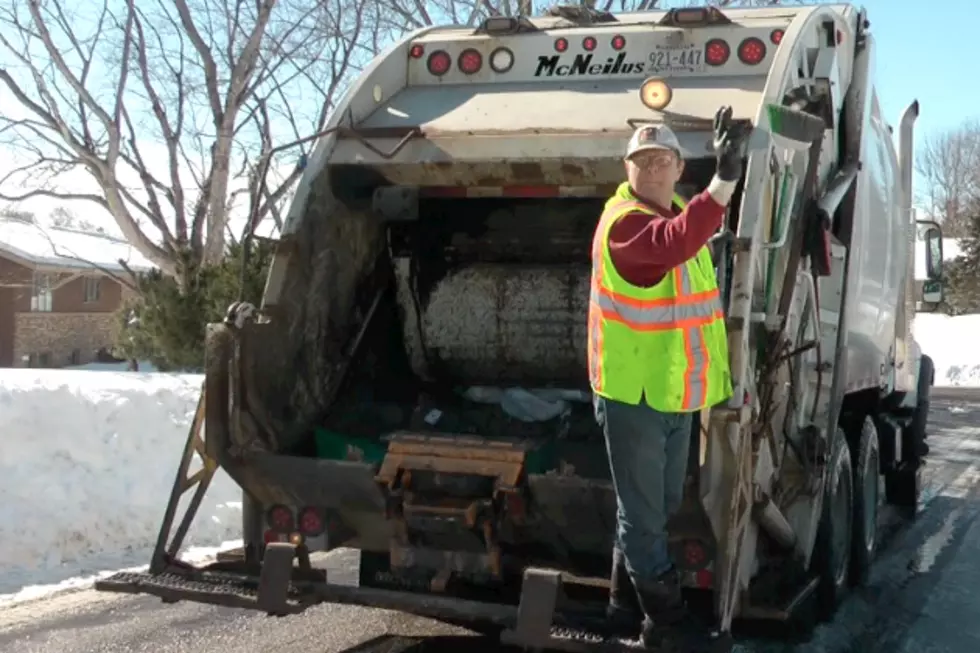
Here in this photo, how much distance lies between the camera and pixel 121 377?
927 centimetres

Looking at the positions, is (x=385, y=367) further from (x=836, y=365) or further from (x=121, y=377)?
(x=121, y=377)

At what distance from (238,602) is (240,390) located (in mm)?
816

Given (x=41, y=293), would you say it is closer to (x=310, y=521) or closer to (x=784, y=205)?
(x=310, y=521)

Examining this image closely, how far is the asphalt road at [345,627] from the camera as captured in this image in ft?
16.5

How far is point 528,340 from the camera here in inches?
224

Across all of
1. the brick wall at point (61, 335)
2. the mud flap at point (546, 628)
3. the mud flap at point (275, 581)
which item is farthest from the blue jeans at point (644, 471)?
the brick wall at point (61, 335)

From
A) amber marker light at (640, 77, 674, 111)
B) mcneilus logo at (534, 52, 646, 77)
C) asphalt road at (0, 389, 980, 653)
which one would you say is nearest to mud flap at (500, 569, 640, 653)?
asphalt road at (0, 389, 980, 653)

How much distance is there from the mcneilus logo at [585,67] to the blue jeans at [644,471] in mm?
1892

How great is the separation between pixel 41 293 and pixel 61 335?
137cm

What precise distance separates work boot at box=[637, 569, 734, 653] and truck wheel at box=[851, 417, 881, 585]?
2.47m

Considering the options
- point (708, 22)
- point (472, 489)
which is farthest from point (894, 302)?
point (472, 489)

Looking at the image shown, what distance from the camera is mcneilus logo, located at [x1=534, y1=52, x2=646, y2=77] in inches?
208

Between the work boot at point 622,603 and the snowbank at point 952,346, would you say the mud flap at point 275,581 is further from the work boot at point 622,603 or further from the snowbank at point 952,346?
the snowbank at point 952,346

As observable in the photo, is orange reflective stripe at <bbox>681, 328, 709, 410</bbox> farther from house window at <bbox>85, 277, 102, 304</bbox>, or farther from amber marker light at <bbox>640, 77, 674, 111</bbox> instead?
house window at <bbox>85, 277, 102, 304</bbox>
